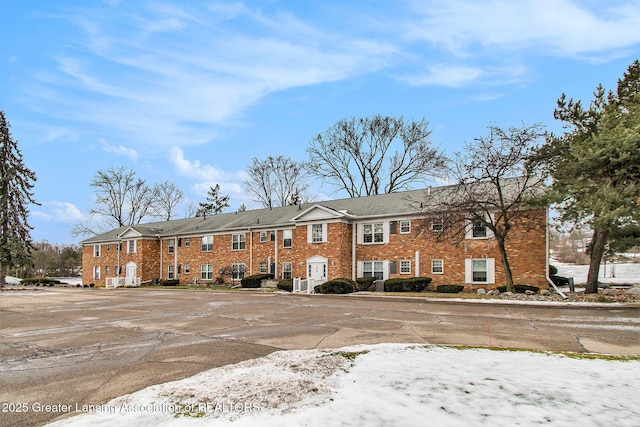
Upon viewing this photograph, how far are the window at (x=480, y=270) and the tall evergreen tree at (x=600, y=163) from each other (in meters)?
4.66

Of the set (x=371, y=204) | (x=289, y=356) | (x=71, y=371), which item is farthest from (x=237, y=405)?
(x=371, y=204)

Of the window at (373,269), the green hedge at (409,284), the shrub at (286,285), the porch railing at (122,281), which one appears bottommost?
the porch railing at (122,281)

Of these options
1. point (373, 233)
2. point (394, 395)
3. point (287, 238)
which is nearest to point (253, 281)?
point (287, 238)

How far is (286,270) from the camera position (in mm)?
31016

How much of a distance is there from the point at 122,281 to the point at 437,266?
1221 inches

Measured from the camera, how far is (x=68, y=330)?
1122 centimetres

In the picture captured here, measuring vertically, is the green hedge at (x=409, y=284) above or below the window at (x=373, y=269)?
below

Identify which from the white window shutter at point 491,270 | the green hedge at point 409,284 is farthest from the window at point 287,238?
the white window shutter at point 491,270

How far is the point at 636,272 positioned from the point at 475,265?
25.8 m

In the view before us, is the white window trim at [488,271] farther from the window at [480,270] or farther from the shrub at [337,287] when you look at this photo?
the shrub at [337,287]

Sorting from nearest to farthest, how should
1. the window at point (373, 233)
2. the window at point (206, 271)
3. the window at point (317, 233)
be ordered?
the window at point (373, 233)
the window at point (317, 233)
the window at point (206, 271)

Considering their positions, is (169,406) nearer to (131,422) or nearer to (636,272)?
(131,422)

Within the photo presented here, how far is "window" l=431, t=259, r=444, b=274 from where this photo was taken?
80.9 feet

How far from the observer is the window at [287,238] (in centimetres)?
3133
